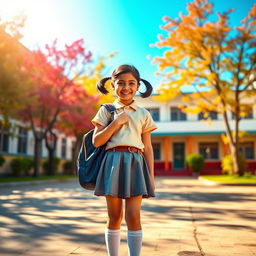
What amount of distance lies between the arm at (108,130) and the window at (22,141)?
67.9 feet

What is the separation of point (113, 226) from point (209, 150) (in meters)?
26.5

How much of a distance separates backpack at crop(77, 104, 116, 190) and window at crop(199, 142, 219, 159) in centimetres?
2625

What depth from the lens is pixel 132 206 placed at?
2113mm

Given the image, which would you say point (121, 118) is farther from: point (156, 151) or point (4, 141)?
point (156, 151)

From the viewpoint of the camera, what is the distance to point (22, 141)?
22031 mm

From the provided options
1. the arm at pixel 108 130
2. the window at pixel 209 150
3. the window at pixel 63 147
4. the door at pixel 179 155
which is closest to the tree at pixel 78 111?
the window at pixel 63 147

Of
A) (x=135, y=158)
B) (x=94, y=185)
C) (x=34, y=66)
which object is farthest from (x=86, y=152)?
(x=34, y=66)

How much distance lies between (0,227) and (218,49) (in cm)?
1436

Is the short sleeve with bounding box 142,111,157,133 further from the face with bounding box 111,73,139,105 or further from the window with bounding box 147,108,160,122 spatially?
the window with bounding box 147,108,160,122

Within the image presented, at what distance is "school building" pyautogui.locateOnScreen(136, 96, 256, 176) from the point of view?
1043 inches

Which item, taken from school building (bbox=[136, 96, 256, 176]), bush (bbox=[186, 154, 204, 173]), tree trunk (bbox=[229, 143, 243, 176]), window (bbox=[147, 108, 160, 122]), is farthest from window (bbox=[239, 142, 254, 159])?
tree trunk (bbox=[229, 143, 243, 176])

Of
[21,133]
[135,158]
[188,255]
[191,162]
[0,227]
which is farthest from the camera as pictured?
[191,162]

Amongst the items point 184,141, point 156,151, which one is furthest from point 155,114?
point 184,141

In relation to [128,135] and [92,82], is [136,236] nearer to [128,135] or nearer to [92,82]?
[128,135]
